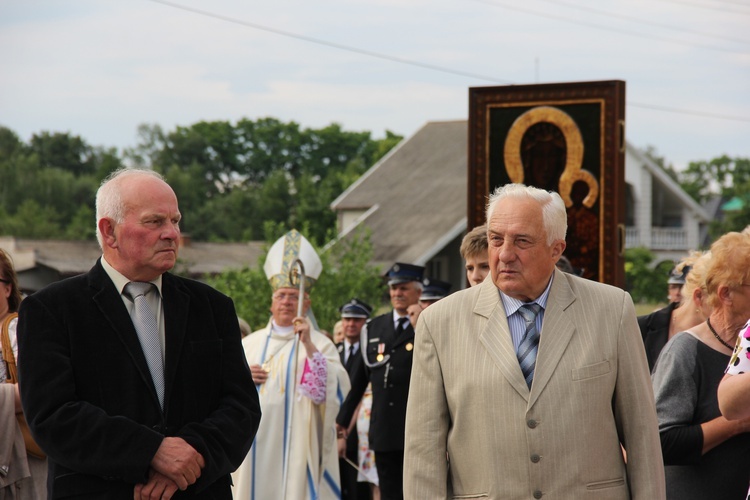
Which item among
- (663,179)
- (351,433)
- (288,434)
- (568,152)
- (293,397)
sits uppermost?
(663,179)

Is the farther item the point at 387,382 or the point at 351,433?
the point at 351,433

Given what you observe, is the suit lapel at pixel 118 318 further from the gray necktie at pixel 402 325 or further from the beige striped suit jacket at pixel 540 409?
the gray necktie at pixel 402 325

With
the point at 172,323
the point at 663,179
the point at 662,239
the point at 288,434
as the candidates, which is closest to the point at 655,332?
the point at 172,323

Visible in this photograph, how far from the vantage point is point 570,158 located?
9641 millimetres

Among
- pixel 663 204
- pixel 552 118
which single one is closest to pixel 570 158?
pixel 552 118

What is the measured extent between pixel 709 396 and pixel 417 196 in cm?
3526

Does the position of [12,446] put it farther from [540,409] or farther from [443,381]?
[540,409]

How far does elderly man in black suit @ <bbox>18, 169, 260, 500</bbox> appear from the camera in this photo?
4.03 metres

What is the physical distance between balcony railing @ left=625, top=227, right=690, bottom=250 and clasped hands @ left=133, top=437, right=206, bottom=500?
133 feet

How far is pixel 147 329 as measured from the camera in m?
4.28

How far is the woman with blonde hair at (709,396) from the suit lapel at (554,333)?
2.92ft

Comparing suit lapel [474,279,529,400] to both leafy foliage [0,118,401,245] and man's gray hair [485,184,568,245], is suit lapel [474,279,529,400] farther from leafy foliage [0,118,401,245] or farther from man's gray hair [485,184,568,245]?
leafy foliage [0,118,401,245]

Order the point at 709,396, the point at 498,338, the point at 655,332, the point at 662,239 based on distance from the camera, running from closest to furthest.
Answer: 1. the point at 498,338
2. the point at 709,396
3. the point at 655,332
4. the point at 662,239

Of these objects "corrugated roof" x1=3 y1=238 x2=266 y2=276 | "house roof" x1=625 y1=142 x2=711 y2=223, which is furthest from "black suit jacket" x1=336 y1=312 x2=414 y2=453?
"house roof" x1=625 y1=142 x2=711 y2=223
